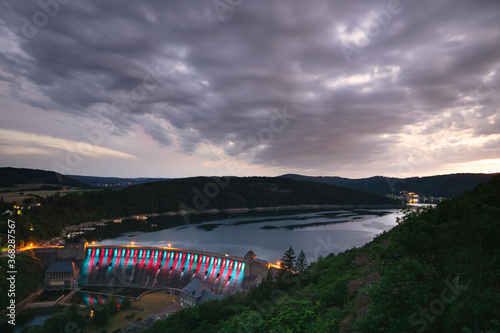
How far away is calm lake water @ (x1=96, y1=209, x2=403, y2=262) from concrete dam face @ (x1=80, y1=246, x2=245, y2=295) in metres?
21.0

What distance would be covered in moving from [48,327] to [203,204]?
156 metres

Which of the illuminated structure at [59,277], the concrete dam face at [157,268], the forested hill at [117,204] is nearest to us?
the illuminated structure at [59,277]

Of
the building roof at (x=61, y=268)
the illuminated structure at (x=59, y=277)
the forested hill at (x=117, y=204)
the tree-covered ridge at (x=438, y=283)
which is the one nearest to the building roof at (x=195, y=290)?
the illuminated structure at (x=59, y=277)

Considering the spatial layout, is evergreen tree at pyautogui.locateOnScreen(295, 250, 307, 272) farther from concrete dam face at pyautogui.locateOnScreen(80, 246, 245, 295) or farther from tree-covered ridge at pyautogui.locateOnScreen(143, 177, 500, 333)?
tree-covered ridge at pyautogui.locateOnScreen(143, 177, 500, 333)

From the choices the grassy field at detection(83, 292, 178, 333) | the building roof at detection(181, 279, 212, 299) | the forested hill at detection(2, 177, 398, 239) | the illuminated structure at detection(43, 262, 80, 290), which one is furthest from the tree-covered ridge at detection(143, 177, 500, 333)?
the forested hill at detection(2, 177, 398, 239)

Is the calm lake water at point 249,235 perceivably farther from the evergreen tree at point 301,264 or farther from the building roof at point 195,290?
the building roof at point 195,290

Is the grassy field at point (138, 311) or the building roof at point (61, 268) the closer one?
the grassy field at point (138, 311)

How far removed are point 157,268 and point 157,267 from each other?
0.35 m

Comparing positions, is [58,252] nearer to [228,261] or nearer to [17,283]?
[17,283]

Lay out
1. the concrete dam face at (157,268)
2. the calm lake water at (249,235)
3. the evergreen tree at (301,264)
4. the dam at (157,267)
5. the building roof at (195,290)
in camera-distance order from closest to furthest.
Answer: the building roof at (195,290), the dam at (157,267), the evergreen tree at (301,264), the concrete dam face at (157,268), the calm lake water at (249,235)

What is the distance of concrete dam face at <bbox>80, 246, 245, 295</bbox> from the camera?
5312 centimetres

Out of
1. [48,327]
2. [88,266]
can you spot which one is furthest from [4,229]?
[48,327]

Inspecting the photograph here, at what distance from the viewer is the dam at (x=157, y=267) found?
5100cm

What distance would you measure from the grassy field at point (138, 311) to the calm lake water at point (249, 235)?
30.9 m
